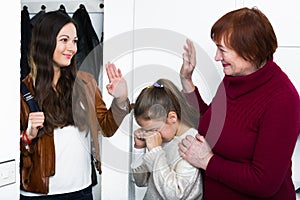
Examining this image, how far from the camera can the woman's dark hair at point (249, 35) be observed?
1257 mm

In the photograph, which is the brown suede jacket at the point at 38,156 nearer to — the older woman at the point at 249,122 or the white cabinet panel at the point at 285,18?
the older woman at the point at 249,122

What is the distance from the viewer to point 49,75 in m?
1.62

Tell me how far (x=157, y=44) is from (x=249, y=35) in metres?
0.61

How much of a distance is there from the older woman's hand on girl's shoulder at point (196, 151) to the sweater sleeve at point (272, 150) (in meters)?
0.11

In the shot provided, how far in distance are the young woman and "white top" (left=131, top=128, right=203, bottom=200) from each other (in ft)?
0.78

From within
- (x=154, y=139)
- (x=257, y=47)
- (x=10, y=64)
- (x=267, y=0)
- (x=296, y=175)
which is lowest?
(x=296, y=175)

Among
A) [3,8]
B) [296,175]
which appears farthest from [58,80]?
[296,175]

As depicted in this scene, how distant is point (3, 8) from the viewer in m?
1.46

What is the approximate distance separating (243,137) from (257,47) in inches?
10.6

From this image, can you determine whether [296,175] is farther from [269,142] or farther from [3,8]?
[3,8]

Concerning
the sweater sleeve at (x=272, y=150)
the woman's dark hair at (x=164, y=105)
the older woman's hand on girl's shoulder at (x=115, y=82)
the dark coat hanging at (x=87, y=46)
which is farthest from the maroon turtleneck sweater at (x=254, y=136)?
the dark coat hanging at (x=87, y=46)

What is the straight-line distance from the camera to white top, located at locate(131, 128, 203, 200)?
4.57 ft

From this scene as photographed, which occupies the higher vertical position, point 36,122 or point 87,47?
point 87,47

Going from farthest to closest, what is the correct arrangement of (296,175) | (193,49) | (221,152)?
(296,175) → (193,49) → (221,152)
